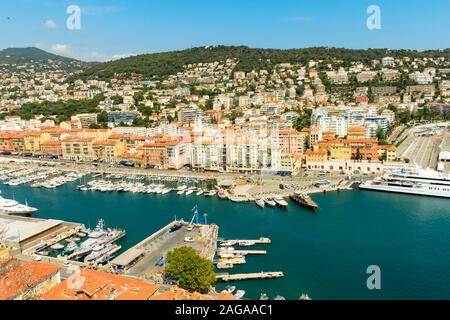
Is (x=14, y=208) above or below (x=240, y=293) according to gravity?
above

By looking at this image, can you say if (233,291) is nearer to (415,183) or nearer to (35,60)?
(415,183)

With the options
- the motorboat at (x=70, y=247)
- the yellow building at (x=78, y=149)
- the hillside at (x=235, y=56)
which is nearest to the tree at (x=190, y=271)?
the motorboat at (x=70, y=247)

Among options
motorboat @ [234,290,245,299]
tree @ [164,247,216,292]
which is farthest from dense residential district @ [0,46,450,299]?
motorboat @ [234,290,245,299]

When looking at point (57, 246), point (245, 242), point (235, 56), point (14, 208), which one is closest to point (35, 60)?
point (235, 56)

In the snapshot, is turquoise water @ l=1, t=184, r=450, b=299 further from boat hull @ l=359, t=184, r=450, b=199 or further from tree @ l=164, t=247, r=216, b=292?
tree @ l=164, t=247, r=216, b=292

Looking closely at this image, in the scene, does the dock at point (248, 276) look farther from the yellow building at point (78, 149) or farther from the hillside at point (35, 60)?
the hillside at point (35, 60)

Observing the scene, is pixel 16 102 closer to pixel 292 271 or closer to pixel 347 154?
pixel 347 154
